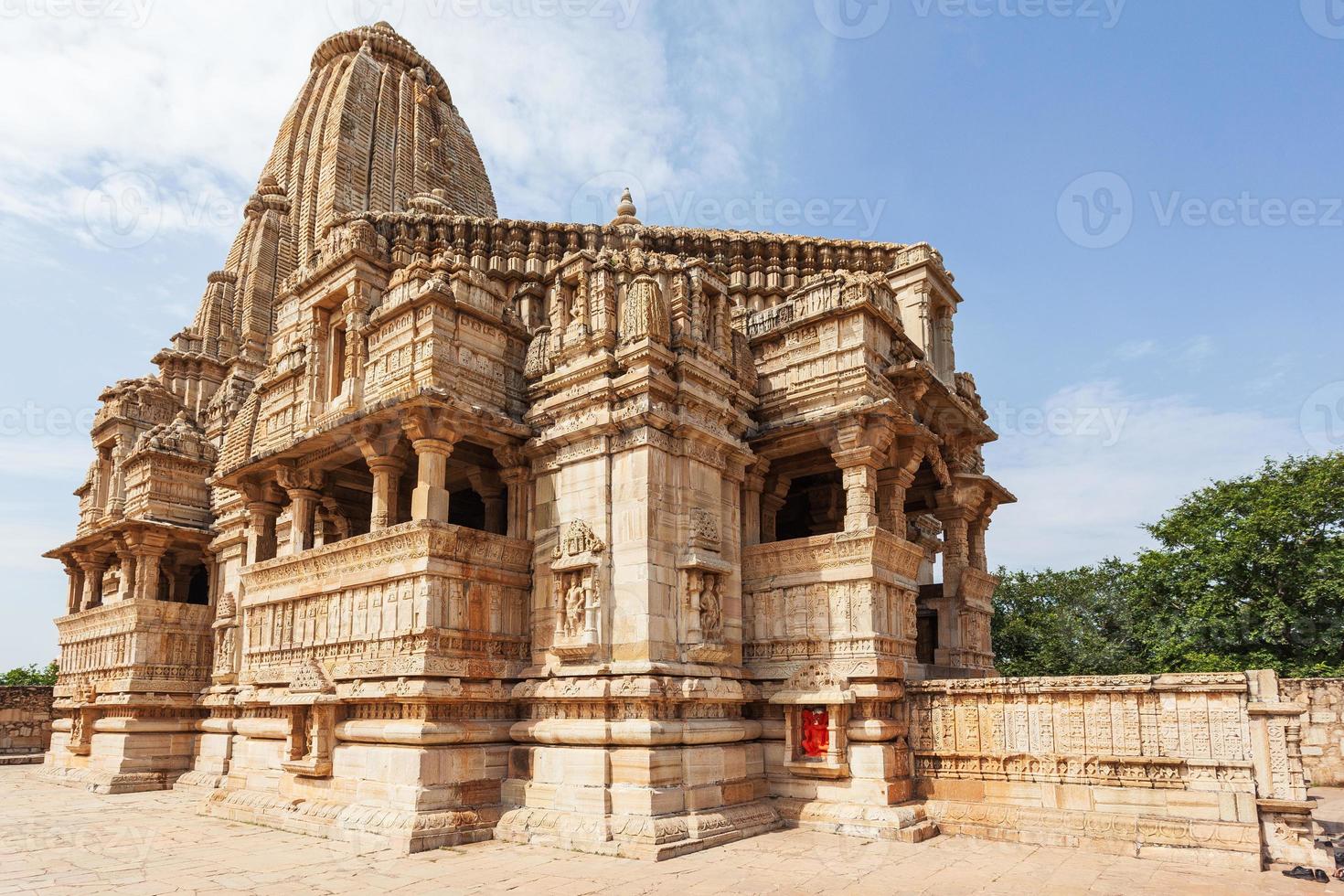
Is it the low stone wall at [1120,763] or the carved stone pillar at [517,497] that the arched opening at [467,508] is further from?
the low stone wall at [1120,763]

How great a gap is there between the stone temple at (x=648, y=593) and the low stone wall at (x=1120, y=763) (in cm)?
4

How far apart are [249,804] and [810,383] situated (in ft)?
38.2

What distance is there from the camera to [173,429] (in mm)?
25688

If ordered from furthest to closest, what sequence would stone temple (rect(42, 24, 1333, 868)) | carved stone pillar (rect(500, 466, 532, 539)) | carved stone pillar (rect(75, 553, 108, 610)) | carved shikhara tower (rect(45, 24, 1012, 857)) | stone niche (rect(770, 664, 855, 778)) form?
Answer: 1. carved stone pillar (rect(75, 553, 108, 610))
2. carved stone pillar (rect(500, 466, 532, 539))
3. stone niche (rect(770, 664, 855, 778))
4. carved shikhara tower (rect(45, 24, 1012, 857))
5. stone temple (rect(42, 24, 1333, 868))

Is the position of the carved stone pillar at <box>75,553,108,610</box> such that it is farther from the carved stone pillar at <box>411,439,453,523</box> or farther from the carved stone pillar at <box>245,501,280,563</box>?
the carved stone pillar at <box>411,439,453,523</box>

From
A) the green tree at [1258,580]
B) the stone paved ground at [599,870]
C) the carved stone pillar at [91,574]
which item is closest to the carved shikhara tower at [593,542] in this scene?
the stone paved ground at [599,870]

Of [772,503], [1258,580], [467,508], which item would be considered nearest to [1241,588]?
[1258,580]

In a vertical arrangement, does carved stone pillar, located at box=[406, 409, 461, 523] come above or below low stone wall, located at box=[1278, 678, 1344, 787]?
above

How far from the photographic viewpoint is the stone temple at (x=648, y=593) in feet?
41.4

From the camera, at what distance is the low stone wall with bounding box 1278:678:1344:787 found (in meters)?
20.6

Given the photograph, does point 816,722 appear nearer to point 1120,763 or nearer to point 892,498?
point 892,498

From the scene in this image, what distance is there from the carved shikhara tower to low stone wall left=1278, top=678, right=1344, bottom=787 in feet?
28.0

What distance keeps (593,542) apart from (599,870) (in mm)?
4495

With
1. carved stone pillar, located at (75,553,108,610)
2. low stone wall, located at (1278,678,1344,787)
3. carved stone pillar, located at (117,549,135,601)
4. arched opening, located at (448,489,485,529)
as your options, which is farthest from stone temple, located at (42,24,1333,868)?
carved stone pillar, located at (75,553,108,610)
